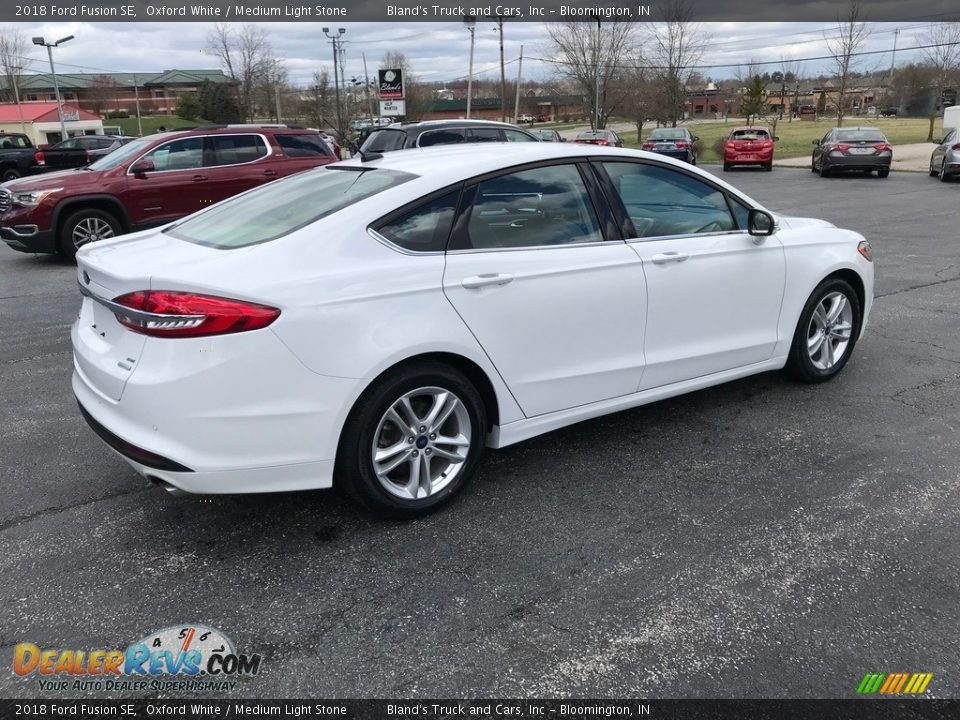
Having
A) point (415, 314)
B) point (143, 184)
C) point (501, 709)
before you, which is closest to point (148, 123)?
point (143, 184)

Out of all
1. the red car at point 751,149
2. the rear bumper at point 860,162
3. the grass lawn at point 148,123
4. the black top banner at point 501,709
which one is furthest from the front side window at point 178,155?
the grass lawn at point 148,123

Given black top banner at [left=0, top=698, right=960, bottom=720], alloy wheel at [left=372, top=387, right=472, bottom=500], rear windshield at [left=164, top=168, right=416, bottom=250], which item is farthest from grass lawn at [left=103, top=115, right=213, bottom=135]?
A: black top banner at [left=0, top=698, right=960, bottom=720]

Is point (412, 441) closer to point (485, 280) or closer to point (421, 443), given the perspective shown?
point (421, 443)

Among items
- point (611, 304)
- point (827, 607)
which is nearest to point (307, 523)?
point (611, 304)

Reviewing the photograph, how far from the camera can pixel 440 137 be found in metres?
12.6

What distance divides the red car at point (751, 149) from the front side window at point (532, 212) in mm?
26560

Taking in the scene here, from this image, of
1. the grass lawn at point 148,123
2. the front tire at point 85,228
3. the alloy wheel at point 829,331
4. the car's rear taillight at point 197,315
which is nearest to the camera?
the car's rear taillight at point 197,315

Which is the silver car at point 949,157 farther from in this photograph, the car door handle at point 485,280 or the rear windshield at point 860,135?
the car door handle at point 485,280

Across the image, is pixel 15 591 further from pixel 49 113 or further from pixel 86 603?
pixel 49 113

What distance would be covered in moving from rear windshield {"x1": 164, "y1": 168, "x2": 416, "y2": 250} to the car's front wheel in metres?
0.83

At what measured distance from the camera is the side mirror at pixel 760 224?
448 cm

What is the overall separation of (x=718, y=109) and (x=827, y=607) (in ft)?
434

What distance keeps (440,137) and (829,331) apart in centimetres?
870

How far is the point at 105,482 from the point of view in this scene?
3.88 metres
